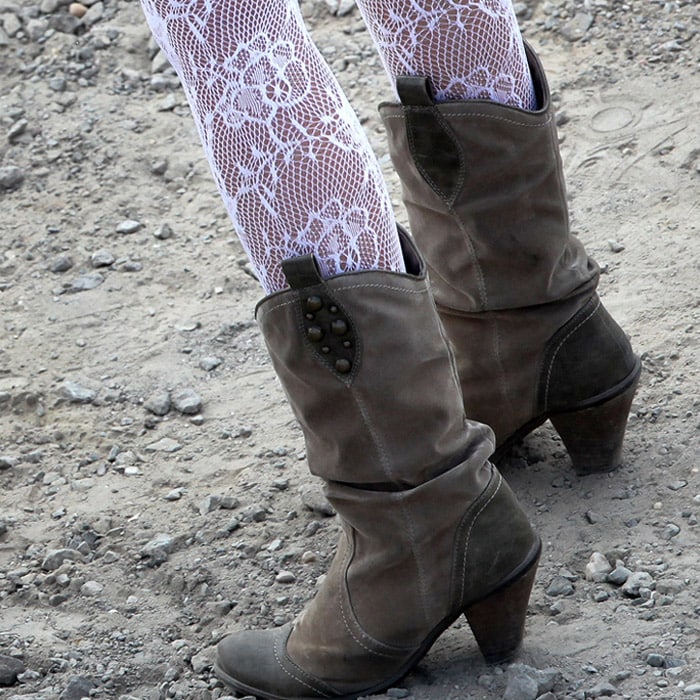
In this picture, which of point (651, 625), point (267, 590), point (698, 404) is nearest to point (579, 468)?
point (698, 404)

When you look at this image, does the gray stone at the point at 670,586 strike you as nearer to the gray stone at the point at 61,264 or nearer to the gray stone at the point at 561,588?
the gray stone at the point at 561,588

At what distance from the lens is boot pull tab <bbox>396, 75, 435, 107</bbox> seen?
1630 mm

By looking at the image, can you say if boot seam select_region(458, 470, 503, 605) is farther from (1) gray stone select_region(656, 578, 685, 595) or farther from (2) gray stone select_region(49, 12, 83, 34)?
(2) gray stone select_region(49, 12, 83, 34)

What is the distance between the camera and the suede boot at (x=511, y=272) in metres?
1.68

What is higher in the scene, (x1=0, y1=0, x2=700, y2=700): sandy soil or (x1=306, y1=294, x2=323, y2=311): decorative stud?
(x1=306, y1=294, x2=323, y2=311): decorative stud

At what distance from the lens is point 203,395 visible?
100 inches

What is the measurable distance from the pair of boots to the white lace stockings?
45mm

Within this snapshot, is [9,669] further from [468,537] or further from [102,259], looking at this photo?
[102,259]

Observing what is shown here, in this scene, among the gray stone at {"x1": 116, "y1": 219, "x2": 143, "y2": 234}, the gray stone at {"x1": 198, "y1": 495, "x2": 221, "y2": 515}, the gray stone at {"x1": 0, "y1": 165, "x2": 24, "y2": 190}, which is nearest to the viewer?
the gray stone at {"x1": 198, "y1": 495, "x2": 221, "y2": 515}

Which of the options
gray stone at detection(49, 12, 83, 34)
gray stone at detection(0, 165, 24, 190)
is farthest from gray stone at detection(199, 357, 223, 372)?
gray stone at detection(49, 12, 83, 34)

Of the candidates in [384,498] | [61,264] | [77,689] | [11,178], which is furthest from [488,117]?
[11,178]

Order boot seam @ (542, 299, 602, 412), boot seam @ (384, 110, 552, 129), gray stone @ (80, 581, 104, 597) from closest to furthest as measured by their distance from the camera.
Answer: boot seam @ (384, 110, 552, 129) → boot seam @ (542, 299, 602, 412) → gray stone @ (80, 581, 104, 597)

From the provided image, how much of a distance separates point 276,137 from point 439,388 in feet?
1.22

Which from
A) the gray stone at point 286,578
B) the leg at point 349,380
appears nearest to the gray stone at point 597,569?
the leg at point 349,380
